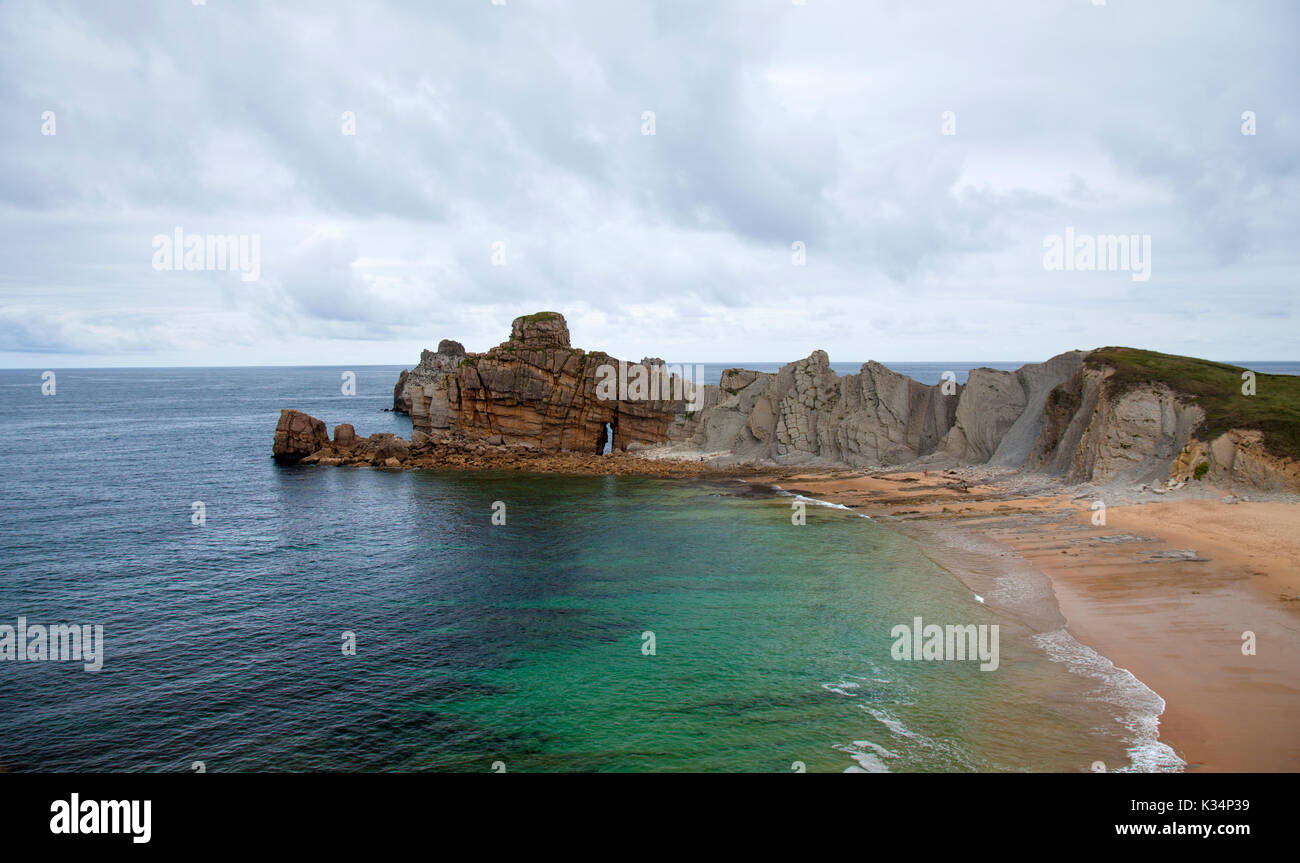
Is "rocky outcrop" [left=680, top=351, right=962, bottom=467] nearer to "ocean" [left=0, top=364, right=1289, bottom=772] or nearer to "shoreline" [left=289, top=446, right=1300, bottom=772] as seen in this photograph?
"shoreline" [left=289, top=446, right=1300, bottom=772]

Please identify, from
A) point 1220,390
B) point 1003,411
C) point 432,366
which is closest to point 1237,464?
point 1220,390

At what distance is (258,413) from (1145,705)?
15331 cm

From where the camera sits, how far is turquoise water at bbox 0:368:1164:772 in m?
19.3

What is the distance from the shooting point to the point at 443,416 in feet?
267

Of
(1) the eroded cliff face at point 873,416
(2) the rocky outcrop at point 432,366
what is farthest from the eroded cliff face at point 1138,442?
(2) the rocky outcrop at point 432,366

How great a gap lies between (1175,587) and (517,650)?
26.8 meters

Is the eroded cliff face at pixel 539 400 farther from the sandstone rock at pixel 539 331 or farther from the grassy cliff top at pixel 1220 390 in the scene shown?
the grassy cliff top at pixel 1220 390

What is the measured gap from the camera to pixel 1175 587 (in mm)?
28797

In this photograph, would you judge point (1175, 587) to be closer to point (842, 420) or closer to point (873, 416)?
point (873, 416)

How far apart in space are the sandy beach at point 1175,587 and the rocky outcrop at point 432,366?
102 m

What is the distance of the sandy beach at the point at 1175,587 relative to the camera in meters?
18.5

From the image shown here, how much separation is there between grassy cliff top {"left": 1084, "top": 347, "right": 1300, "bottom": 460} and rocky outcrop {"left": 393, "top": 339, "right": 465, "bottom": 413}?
107m
